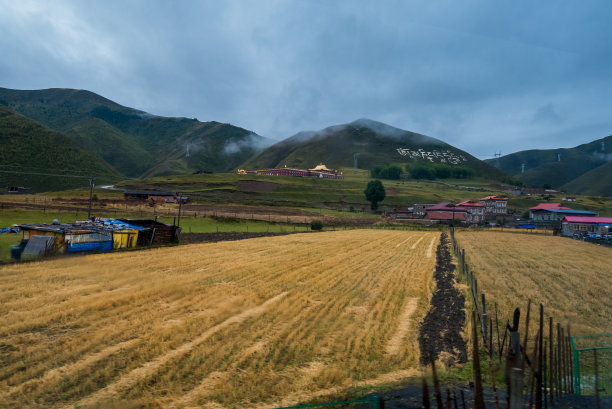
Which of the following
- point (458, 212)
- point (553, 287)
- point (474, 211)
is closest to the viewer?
point (553, 287)

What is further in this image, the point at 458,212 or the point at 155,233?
the point at 458,212

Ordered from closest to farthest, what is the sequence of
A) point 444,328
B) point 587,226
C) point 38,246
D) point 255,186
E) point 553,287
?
point 444,328 → point 553,287 → point 38,246 → point 587,226 → point 255,186

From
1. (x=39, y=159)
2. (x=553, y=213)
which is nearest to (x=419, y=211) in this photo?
(x=553, y=213)

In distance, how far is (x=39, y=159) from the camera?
144 metres

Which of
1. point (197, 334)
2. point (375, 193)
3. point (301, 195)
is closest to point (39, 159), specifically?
point (301, 195)

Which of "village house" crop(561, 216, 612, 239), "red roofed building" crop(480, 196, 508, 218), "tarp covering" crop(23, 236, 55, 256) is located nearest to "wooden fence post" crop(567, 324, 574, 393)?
"tarp covering" crop(23, 236, 55, 256)

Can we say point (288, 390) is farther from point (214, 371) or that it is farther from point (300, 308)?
point (300, 308)

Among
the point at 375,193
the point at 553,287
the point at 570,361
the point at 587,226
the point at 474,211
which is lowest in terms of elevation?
the point at 553,287

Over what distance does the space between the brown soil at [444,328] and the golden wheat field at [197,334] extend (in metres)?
0.46

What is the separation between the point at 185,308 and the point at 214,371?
6438mm

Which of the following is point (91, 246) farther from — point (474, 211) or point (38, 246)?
point (474, 211)

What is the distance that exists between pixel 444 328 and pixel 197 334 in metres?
9.83

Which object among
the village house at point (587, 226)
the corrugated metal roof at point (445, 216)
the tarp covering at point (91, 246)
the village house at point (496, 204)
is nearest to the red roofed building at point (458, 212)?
the corrugated metal roof at point (445, 216)

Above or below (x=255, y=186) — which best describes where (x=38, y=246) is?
below
